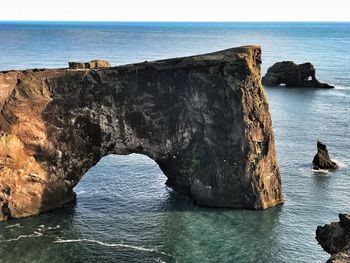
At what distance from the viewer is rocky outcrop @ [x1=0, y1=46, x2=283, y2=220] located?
180ft

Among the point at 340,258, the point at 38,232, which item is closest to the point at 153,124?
the point at 38,232

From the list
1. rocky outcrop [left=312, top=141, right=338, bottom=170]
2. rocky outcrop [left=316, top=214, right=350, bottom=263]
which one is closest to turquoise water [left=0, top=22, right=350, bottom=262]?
rocky outcrop [left=312, top=141, right=338, bottom=170]

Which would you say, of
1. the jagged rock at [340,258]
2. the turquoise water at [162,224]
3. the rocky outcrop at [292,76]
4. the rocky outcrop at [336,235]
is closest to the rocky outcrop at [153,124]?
the turquoise water at [162,224]

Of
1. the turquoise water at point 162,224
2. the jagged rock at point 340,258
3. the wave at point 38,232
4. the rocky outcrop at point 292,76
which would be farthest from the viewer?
the rocky outcrop at point 292,76

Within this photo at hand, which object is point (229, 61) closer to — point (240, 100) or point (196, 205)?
point (240, 100)

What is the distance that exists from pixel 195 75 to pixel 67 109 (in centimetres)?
1508

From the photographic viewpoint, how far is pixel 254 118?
56344 millimetres

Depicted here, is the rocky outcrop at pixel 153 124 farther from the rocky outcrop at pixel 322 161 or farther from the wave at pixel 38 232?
the rocky outcrop at pixel 322 161

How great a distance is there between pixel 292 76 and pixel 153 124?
321 ft

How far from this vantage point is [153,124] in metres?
57.4

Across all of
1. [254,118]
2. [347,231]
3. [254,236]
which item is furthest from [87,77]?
[347,231]

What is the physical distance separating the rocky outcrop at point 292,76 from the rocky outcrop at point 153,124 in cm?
9215

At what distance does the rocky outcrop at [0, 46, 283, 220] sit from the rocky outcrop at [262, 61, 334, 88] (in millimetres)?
92151

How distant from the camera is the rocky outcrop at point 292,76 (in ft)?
475
